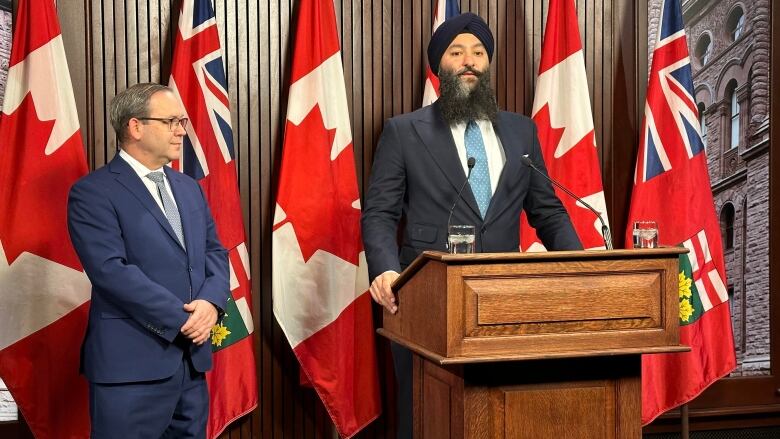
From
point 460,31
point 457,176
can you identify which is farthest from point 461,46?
point 457,176

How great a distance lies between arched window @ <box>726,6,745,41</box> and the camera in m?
4.40

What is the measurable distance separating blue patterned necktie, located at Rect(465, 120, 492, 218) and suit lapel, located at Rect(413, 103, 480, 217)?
0.06 m

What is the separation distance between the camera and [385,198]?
2688 millimetres

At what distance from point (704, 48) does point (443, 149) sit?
247cm

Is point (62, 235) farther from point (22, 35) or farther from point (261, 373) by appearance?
point (261, 373)

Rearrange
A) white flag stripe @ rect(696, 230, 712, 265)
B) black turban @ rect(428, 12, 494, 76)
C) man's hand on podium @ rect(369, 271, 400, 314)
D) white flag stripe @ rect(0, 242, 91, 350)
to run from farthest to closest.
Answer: white flag stripe @ rect(696, 230, 712, 265), white flag stripe @ rect(0, 242, 91, 350), black turban @ rect(428, 12, 494, 76), man's hand on podium @ rect(369, 271, 400, 314)

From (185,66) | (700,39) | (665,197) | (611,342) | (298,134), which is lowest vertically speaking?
(611,342)

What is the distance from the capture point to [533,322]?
1948 millimetres

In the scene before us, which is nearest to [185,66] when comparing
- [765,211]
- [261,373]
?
[261,373]

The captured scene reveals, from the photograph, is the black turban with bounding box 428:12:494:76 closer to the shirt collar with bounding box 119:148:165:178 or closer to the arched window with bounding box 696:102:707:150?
the shirt collar with bounding box 119:148:165:178

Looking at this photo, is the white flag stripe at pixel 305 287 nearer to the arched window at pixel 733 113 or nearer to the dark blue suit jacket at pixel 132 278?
the dark blue suit jacket at pixel 132 278

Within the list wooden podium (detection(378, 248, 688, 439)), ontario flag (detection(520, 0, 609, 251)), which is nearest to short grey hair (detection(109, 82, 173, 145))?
wooden podium (detection(378, 248, 688, 439))

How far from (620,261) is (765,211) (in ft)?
9.14

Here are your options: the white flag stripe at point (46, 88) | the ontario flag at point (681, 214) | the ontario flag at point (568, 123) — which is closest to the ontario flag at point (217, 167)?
the white flag stripe at point (46, 88)
